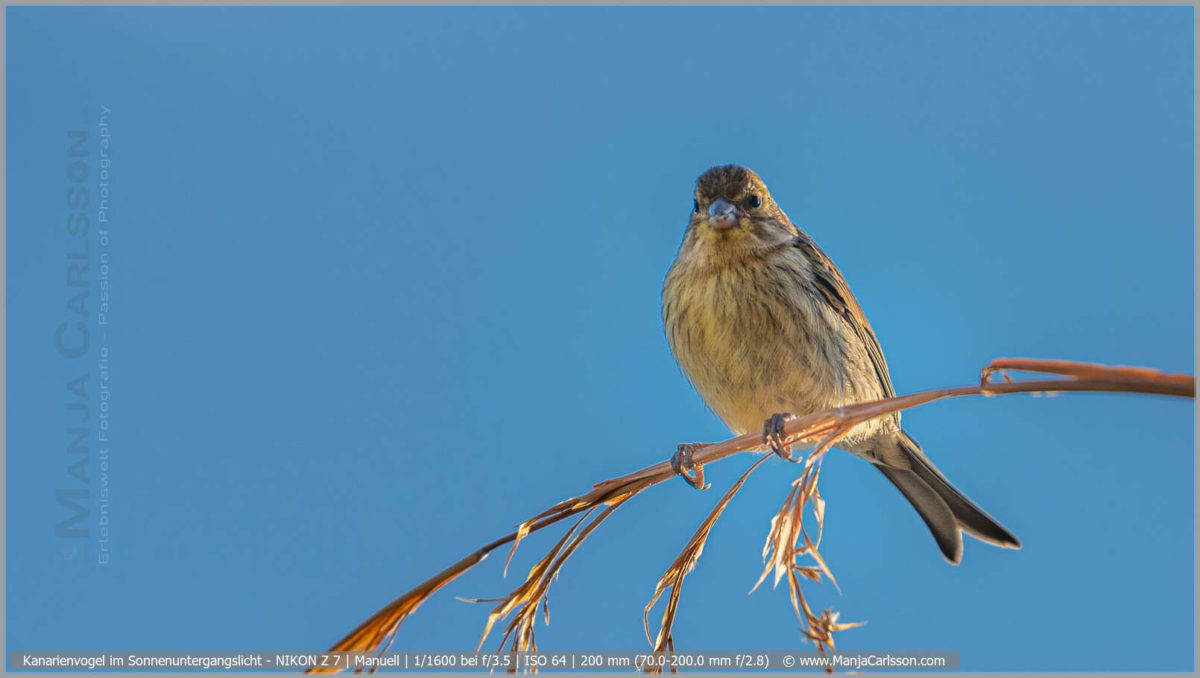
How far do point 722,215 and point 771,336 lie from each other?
20.2 inches

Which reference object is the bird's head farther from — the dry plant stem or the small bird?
the dry plant stem

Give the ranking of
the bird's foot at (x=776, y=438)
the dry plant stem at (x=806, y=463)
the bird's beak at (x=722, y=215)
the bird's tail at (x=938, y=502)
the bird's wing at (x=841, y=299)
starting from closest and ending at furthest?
the dry plant stem at (x=806, y=463), the bird's foot at (x=776, y=438), the bird's tail at (x=938, y=502), the bird's beak at (x=722, y=215), the bird's wing at (x=841, y=299)

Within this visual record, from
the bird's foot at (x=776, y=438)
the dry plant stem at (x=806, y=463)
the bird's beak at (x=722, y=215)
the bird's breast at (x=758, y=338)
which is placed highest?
the bird's beak at (x=722, y=215)

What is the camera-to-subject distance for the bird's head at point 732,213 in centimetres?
388

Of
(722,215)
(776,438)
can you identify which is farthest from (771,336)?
(776,438)

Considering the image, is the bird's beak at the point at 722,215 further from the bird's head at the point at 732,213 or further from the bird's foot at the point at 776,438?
the bird's foot at the point at 776,438

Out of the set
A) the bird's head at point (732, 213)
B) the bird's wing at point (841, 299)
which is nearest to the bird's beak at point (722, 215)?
the bird's head at point (732, 213)

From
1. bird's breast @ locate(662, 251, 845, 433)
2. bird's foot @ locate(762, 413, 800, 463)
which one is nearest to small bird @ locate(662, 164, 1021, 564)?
bird's breast @ locate(662, 251, 845, 433)

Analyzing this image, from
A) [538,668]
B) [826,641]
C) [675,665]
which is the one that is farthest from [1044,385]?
→ [538,668]

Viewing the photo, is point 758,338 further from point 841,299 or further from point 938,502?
point 938,502

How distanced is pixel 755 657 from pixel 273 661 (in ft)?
3.51

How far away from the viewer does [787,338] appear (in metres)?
3.75

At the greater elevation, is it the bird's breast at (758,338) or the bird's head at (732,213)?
the bird's head at (732,213)

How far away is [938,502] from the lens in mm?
3918
